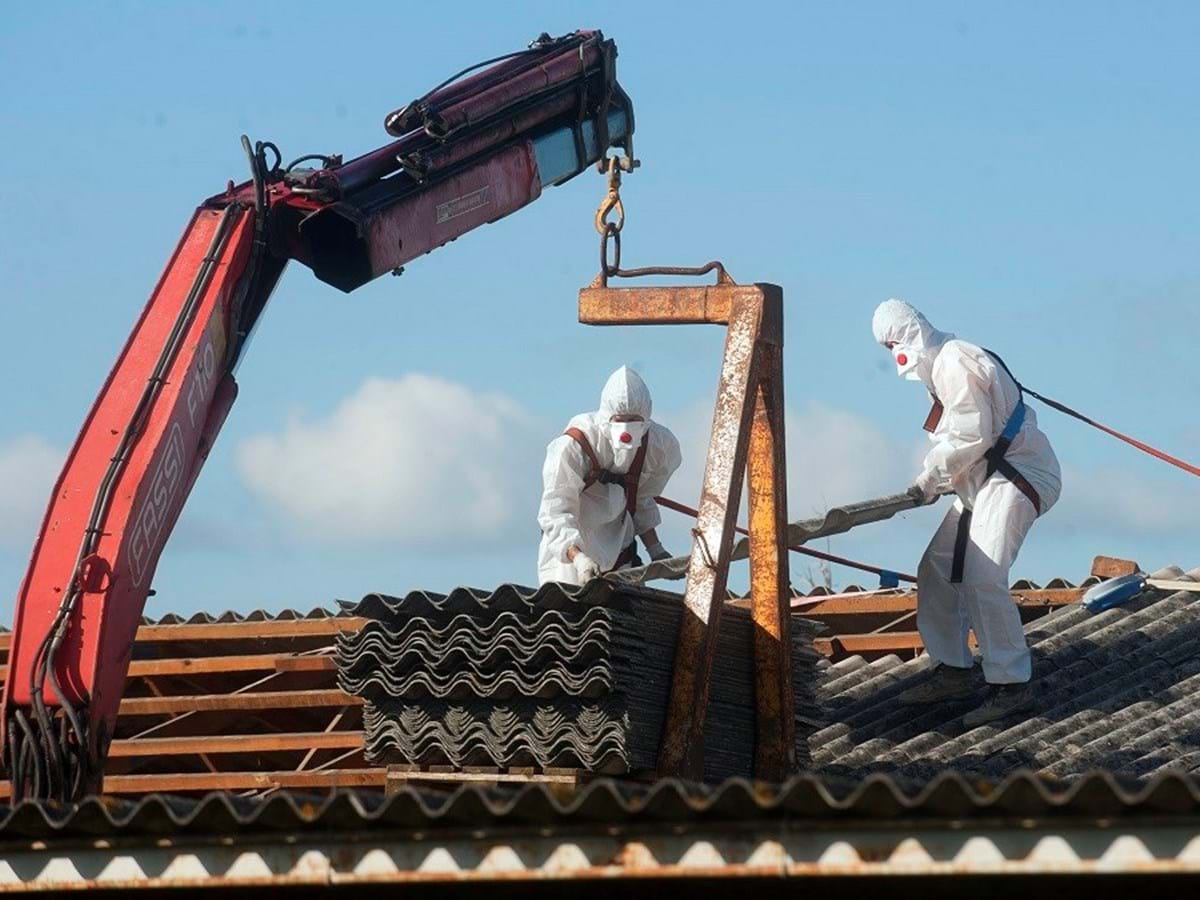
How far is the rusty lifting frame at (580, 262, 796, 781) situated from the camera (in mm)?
10195

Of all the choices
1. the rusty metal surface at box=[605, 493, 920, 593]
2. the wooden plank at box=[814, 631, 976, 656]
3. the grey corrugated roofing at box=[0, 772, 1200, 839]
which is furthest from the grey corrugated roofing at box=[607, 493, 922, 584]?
the grey corrugated roofing at box=[0, 772, 1200, 839]

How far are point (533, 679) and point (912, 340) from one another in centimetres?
291

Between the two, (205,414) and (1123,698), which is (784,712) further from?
(205,414)

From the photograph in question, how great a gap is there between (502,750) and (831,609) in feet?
13.1

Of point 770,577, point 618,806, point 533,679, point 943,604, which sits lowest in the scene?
point 618,806

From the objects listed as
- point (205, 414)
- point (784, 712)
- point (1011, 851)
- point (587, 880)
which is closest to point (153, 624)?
point (205, 414)

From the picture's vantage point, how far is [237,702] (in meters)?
13.1

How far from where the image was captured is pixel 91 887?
752 centimetres

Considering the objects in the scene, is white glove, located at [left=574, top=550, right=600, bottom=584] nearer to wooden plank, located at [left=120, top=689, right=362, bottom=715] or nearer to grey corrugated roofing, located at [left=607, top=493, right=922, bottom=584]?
grey corrugated roofing, located at [left=607, top=493, right=922, bottom=584]

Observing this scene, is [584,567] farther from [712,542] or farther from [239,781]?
[239,781]

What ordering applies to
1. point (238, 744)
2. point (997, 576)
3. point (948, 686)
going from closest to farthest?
point (997, 576) < point (948, 686) < point (238, 744)

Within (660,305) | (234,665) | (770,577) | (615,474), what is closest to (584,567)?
(615,474)

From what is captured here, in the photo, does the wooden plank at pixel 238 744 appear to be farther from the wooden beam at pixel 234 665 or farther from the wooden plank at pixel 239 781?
the wooden beam at pixel 234 665

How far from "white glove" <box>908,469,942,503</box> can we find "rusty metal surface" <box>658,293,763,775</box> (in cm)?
134
